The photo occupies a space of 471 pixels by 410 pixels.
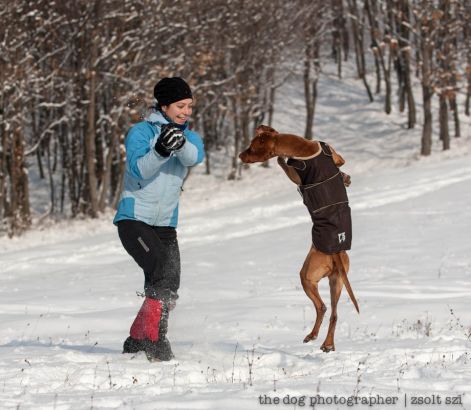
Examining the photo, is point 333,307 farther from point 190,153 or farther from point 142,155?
point 142,155

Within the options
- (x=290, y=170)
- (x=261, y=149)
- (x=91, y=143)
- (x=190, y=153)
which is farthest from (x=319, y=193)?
(x=91, y=143)

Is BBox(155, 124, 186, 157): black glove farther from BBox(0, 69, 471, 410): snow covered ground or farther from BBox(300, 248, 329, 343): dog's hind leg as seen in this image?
BBox(0, 69, 471, 410): snow covered ground

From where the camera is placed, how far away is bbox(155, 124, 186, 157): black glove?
17.7ft

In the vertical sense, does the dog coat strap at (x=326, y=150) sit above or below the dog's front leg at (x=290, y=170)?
above

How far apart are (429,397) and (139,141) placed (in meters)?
2.76

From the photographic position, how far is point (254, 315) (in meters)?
8.56

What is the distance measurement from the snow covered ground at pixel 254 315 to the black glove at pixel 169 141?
1.56 metres

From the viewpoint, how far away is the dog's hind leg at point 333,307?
616 centimetres

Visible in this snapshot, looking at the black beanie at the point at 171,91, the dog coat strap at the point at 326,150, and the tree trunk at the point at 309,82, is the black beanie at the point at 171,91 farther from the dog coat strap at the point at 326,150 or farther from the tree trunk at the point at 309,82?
the tree trunk at the point at 309,82

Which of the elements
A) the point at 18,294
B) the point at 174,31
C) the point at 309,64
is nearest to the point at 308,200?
the point at 18,294

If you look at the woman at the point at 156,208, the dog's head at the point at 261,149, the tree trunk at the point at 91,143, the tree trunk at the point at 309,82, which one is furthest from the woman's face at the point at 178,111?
the tree trunk at the point at 309,82

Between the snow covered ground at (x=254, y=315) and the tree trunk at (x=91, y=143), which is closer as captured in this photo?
the snow covered ground at (x=254, y=315)

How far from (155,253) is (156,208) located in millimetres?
341

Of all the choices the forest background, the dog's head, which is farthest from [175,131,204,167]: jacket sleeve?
the forest background
